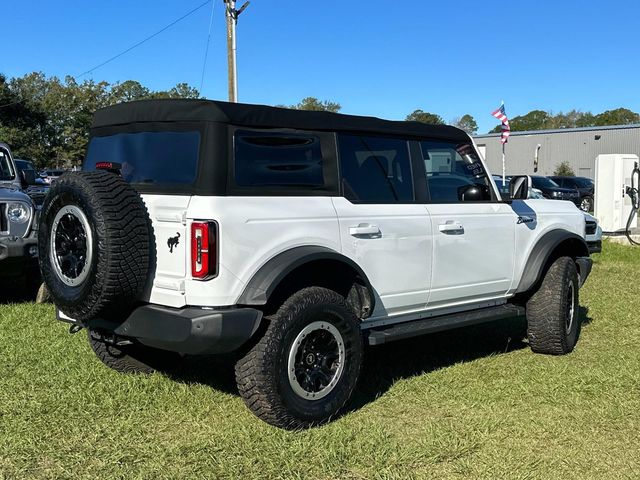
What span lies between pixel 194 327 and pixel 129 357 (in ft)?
5.60

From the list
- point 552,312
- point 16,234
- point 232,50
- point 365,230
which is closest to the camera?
point 365,230

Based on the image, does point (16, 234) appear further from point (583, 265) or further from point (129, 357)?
point (583, 265)

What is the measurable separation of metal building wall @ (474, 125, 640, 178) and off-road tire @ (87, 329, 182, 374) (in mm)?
40858

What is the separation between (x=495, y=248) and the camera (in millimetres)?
5516

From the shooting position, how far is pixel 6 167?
8859 mm

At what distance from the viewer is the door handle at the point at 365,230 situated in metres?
4.47

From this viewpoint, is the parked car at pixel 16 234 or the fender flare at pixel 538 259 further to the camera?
the parked car at pixel 16 234

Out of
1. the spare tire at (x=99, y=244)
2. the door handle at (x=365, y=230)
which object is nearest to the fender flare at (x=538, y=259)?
the door handle at (x=365, y=230)

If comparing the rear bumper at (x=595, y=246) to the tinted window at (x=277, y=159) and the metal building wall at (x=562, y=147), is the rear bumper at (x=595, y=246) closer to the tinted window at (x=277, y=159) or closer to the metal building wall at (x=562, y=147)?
the tinted window at (x=277, y=159)

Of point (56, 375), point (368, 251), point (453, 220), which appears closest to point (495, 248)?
point (453, 220)

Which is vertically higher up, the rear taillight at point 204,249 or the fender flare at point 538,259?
the rear taillight at point 204,249

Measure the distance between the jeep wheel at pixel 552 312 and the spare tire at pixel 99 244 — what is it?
3.54m

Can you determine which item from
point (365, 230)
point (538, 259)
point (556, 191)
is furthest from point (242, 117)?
point (556, 191)

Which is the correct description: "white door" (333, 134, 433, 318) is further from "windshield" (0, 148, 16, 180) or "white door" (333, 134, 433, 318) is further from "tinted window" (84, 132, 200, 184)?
"windshield" (0, 148, 16, 180)
